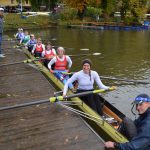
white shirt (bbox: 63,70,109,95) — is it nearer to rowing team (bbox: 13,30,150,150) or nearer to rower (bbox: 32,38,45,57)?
rowing team (bbox: 13,30,150,150)

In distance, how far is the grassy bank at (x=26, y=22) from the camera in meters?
56.8

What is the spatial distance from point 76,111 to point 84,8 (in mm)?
53218

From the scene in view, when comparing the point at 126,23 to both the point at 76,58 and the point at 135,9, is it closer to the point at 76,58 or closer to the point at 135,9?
the point at 135,9

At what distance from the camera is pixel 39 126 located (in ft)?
32.8

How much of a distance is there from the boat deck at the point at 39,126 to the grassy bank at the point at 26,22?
43.2m

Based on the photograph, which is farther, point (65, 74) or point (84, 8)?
point (84, 8)

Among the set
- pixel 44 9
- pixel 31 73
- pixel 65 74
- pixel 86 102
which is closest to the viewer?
pixel 86 102

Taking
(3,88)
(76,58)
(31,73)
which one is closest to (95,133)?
(3,88)

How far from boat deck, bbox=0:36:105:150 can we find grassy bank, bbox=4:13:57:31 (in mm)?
43182

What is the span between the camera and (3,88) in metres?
14.5

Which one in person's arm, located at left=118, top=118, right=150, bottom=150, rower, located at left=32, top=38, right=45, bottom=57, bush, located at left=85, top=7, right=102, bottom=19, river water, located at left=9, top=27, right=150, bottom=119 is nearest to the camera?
person's arm, located at left=118, top=118, right=150, bottom=150

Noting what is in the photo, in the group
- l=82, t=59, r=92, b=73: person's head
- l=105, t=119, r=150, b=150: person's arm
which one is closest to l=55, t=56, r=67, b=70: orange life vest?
l=82, t=59, r=92, b=73: person's head

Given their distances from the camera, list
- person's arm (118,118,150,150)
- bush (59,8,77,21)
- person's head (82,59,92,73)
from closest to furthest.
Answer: person's arm (118,118,150,150), person's head (82,59,92,73), bush (59,8,77,21)

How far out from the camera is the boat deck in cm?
873
